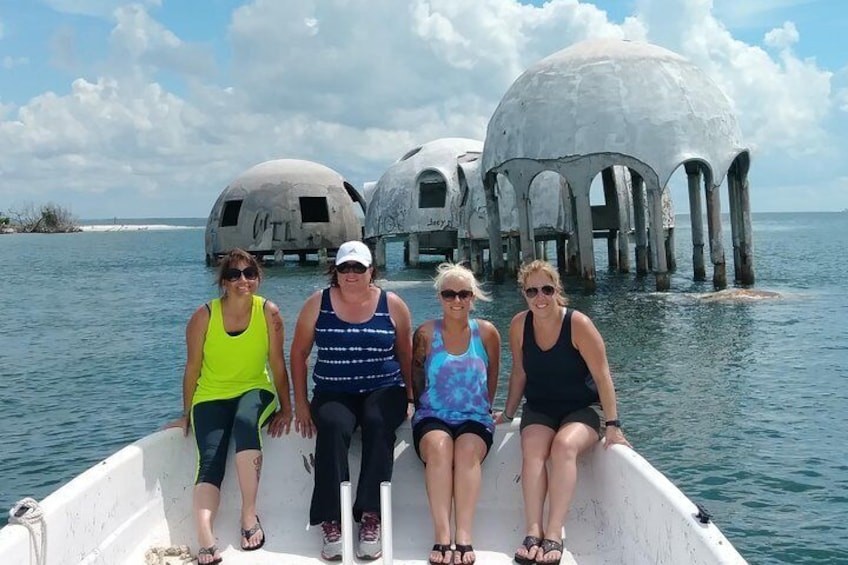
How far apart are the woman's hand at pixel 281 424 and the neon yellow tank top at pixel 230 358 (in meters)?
0.26

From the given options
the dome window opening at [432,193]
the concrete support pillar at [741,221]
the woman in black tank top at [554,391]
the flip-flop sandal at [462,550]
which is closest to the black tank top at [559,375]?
the woman in black tank top at [554,391]

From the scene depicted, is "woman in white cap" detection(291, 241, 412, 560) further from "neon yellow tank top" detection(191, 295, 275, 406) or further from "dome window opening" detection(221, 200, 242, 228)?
"dome window opening" detection(221, 200, 242, 228)

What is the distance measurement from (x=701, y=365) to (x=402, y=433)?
9.85 metres

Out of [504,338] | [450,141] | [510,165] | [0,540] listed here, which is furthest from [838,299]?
[0,540]

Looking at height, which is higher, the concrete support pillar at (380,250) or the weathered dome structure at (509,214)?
the weathered dome structure at (509,214)

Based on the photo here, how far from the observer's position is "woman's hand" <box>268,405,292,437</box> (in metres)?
5.70

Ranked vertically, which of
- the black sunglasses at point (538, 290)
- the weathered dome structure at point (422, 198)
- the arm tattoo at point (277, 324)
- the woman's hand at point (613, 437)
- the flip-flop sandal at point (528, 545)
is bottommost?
the flip-flop sandal at point (528, 545)

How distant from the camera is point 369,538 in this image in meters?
4.96

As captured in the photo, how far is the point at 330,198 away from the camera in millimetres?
46531

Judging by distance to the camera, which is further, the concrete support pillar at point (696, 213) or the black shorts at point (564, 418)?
the concrete support pillar at point (696, 213)

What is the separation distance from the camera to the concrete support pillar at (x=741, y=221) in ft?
85.4

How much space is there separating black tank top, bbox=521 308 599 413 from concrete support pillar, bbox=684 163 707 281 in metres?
23.0

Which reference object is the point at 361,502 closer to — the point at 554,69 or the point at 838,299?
the point at 554,69

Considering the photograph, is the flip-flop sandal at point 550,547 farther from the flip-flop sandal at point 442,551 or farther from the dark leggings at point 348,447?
the dark leggings at point 348,447
